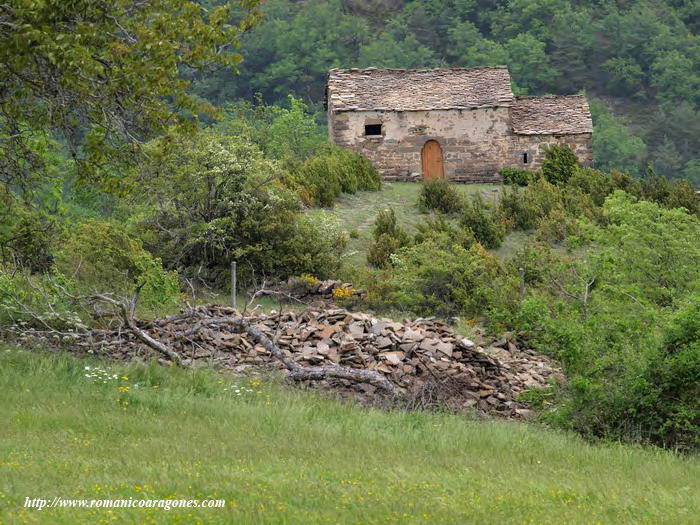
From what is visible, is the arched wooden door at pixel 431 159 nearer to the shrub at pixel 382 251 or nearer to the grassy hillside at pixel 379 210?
the grassy hillside at pixel 379 210

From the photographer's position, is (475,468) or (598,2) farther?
(598,2)

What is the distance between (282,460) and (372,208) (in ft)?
87.8

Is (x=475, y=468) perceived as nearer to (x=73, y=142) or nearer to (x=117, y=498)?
(x=117, y=498)

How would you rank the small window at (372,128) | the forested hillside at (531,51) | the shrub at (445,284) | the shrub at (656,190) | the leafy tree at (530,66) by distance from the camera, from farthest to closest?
the leafy tree at (530,66) → the forested hillside at (531,51) → the small window at (372,128) → the shrub at (656,190) → the shrub at (445,284)

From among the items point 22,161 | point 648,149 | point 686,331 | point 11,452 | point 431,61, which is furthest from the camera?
point 431,61

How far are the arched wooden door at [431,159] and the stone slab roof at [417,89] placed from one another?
64.9 inches

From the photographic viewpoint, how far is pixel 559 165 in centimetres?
4438

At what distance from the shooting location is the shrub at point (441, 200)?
3797cm

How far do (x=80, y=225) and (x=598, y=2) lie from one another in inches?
3636

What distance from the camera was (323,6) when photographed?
101875 millimetres

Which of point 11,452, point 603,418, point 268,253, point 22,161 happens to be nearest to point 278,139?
point 268,253

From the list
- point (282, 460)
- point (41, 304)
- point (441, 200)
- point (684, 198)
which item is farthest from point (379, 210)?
point (282, 460)

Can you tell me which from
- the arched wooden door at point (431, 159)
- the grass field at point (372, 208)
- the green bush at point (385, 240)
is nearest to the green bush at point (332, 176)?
the grass field at point (372, 208)

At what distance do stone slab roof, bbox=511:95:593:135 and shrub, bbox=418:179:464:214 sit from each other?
1058cm
